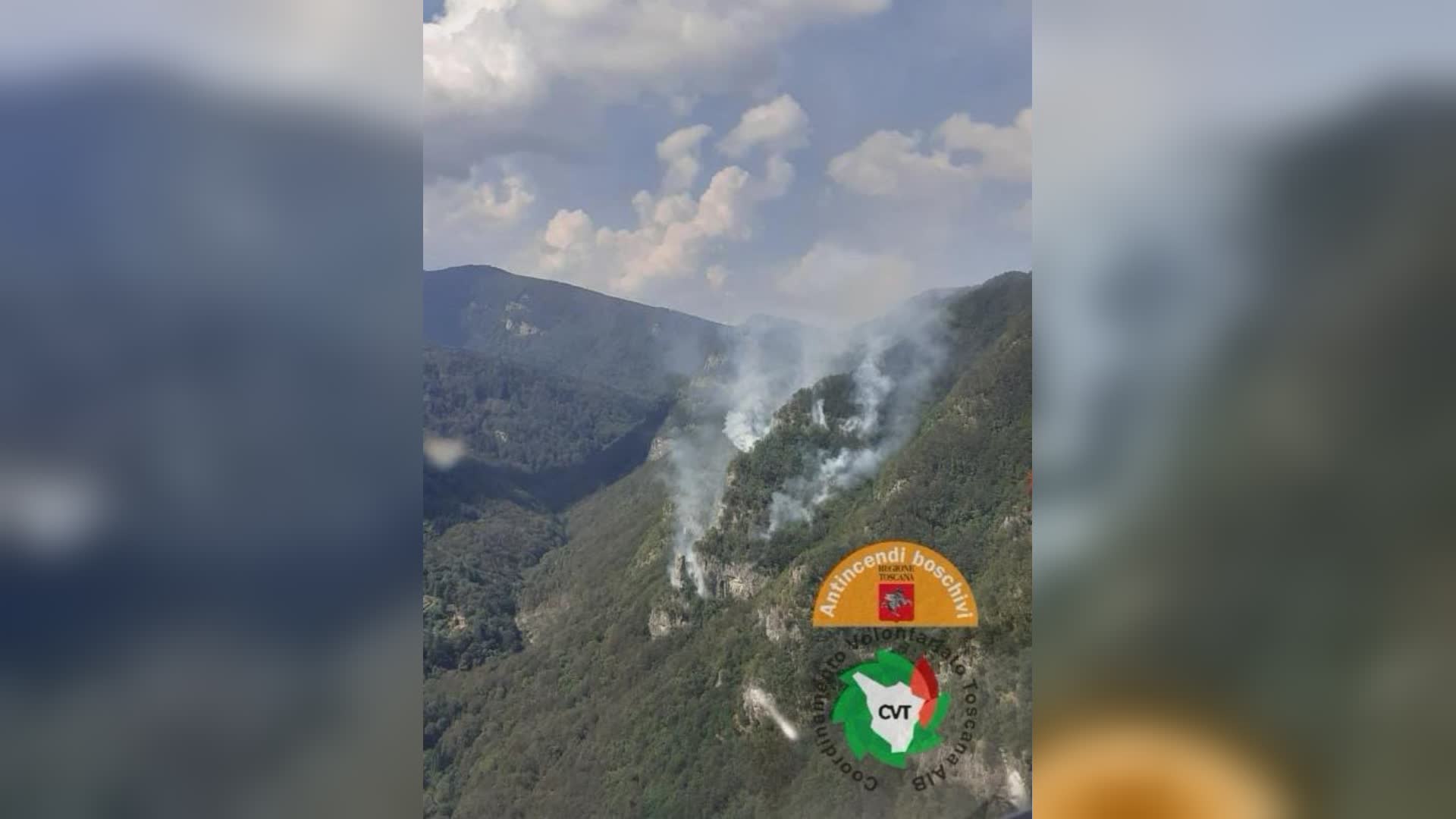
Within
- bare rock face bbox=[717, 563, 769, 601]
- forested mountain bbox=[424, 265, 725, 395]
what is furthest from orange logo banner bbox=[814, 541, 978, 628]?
forested mountain bbox=[424, 265, 725, 395]

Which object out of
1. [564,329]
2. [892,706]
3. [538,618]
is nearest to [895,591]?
[892,706]

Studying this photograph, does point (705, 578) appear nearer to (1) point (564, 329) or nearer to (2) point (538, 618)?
(2) point (538, 618)

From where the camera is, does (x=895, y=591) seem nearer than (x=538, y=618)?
Yes

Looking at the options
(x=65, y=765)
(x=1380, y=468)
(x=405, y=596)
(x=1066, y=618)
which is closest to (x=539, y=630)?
(x=405, y=596)

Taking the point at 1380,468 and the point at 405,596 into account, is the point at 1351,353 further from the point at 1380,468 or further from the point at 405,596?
the point at 405,596

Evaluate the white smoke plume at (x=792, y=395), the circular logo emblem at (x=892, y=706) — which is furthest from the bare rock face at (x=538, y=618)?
the circular logo emblem at (x=892, y=706)

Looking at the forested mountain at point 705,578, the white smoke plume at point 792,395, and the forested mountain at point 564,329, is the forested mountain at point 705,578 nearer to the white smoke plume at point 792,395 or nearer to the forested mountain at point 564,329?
the white smoke plume at point 792,395

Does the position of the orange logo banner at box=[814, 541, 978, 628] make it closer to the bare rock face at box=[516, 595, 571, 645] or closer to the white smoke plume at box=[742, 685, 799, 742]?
the white smoke plume at box=[742, 685, 799, 742]
